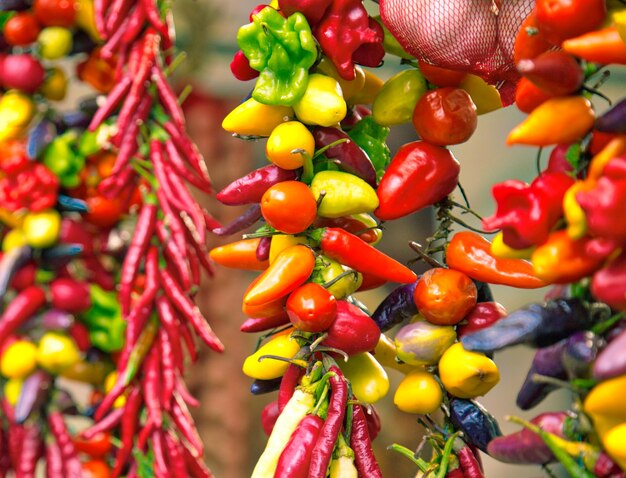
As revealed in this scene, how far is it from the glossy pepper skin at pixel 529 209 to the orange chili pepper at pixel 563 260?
0.6 inches

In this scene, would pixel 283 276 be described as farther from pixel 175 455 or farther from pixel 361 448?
pixel 175 455

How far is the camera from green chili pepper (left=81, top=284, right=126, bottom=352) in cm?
163

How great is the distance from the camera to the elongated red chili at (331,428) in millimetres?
933

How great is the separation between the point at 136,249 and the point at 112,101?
0.28m

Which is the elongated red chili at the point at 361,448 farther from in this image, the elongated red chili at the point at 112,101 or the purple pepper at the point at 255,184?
the elongated red chili at the point at 112,101

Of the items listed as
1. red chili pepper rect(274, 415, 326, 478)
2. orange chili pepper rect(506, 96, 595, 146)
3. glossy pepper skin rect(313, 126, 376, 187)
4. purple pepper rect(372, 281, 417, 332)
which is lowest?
red chili pepper rect(274, 415, 326, 478)

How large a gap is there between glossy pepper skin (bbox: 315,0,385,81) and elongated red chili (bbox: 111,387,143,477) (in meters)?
0.81

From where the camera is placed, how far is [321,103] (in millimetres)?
1026

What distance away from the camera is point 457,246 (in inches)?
40.7

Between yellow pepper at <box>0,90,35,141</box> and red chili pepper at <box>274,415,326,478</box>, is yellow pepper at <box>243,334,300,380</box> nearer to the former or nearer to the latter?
red chili pepper at <box>274,415,326,478</box>

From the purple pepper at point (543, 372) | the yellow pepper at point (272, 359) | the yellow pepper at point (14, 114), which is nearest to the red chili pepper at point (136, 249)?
the yellow pepper at point (14, 114)

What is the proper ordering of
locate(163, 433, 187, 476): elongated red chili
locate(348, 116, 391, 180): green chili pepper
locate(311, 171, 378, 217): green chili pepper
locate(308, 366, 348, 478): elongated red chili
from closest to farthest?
locate(308, 366, 348, 478): elongated red chili
locate(311, 171, 378, 217): green chili pepper
locate(348, 116, 391, 180): green chili pepper
locate(163, 433, 187, 476): elongated red chili

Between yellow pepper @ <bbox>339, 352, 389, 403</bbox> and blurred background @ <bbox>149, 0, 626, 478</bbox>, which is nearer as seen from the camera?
yellow pepper @ <bbox>339, 352, 389, 403</bbox>

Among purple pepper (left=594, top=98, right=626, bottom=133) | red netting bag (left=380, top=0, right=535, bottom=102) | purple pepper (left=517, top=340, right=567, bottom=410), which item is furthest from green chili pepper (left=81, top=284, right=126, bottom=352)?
purple pepper (left=594, top=98, right=626, bottom=133)
